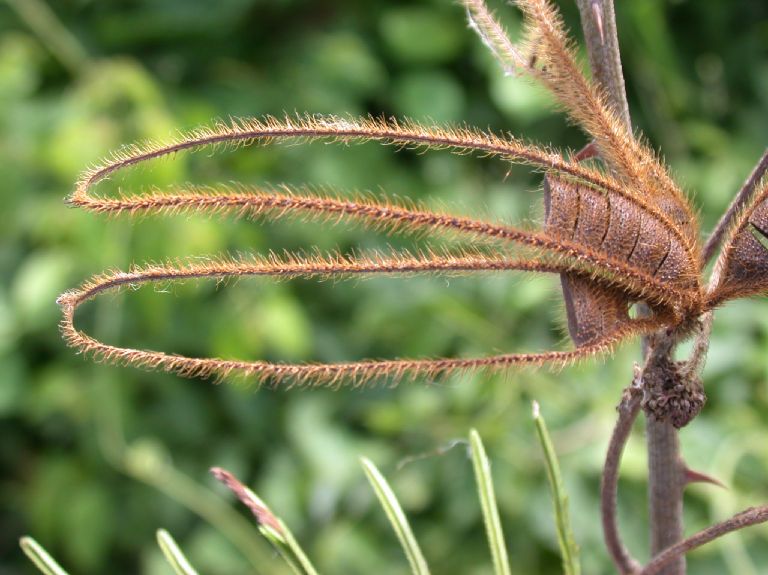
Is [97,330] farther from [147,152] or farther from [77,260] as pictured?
[147,152]

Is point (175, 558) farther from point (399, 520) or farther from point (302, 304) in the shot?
point (302, 304)

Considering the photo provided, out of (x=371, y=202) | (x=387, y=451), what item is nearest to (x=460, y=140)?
(x=371, y=202)

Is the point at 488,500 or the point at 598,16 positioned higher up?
the point at 598,16

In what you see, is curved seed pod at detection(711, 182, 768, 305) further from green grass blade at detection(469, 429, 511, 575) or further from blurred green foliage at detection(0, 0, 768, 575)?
blurred green foliage at detection(0, 0, 768, 575)

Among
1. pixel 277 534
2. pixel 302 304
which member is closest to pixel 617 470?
pixel 277 534

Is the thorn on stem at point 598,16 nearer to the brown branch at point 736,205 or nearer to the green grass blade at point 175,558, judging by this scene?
the brown branch at point 736,205

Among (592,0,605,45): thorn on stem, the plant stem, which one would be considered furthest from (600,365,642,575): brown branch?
(592,0,605,45): thorn on stem
